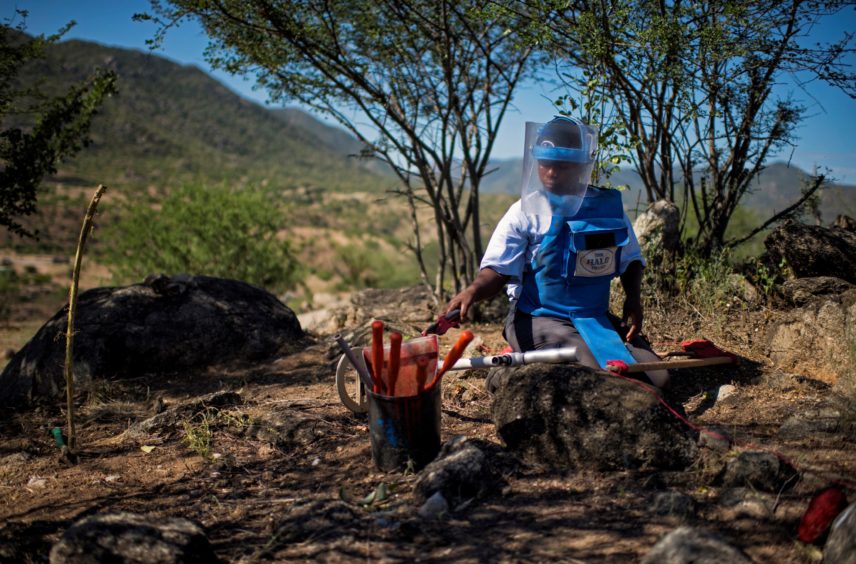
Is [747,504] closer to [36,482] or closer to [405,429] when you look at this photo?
[405,429]

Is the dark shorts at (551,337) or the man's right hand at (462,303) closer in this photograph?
the man's right hand at (462,303)

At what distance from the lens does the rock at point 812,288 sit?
395 cm

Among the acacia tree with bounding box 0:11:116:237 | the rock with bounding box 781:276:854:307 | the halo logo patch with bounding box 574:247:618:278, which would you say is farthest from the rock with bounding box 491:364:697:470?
the acacia tree with bounding box 0:11:116:237

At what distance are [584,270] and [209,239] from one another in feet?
33.1

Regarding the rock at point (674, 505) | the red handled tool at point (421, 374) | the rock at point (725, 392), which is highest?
the red handled tool at point (421, 374)

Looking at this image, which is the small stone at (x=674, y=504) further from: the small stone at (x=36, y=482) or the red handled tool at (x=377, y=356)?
the small stone at (x=36, y=482)

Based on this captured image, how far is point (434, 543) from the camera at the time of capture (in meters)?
2.15

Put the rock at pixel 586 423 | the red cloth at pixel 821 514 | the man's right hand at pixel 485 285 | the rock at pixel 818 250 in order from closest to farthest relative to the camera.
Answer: the red cloth at pixel 821 514, the rock at pixel 586 423, the man's right hand at pixel 485 285, the rock at pixel 818 250

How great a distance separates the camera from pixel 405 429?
2.64 meters

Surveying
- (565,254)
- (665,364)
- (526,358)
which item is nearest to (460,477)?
(526,358)

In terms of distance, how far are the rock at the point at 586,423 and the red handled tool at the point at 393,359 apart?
1.62ft

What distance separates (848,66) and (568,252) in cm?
263

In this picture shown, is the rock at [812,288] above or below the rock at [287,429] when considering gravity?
above

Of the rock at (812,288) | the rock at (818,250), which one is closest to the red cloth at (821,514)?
the rock at (812,288)
